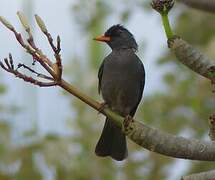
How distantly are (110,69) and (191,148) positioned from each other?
1.69 meters

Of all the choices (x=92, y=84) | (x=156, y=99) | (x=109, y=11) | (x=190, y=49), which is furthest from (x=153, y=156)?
(x=190, y=49)

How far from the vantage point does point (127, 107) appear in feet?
11.5

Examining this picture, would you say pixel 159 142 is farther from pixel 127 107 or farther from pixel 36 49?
pixel 127 107

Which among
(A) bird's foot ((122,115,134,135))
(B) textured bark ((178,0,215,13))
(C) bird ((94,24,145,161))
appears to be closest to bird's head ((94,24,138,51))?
(C) bird ((94,24,145,161))

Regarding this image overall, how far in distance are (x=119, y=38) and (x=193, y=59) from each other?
1.89 meters

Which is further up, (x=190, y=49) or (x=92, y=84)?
(x=190, y=49)

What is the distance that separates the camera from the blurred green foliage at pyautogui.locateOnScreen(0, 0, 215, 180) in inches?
162

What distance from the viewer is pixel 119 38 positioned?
12.7 feet

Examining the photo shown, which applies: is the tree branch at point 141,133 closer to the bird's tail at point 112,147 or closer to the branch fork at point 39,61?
the branch fork at point 39,61

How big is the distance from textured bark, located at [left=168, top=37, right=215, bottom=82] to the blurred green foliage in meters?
2.04

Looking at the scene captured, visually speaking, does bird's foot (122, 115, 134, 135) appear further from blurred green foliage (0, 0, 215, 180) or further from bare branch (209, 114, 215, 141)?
blurred green foliage (0, 0, 215, 180)

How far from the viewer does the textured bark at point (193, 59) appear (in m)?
1.99

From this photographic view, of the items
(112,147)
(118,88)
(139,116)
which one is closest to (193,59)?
(112,147)

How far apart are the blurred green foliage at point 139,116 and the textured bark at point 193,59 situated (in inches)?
80.5
